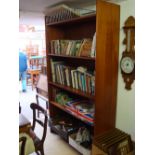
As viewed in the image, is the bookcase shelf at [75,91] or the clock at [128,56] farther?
the bookcase shelf at [75,91]

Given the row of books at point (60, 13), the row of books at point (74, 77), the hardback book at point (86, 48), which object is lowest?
the row of books at point (74, 77)

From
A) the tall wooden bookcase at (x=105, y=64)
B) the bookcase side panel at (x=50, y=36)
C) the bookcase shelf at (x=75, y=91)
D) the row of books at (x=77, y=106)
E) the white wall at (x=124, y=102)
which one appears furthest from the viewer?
the bookcase side panel at (x=50, y=36)

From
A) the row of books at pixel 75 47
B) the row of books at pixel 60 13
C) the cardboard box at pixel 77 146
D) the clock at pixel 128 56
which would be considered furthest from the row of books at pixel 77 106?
the row of books at pixel 60 13

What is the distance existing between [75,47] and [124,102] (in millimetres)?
969

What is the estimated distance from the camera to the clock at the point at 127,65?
6.29ft

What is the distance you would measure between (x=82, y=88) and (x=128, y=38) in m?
0.86

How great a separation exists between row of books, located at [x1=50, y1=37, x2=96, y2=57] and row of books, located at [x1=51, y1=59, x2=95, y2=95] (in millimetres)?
216

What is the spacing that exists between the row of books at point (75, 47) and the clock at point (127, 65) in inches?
14.0

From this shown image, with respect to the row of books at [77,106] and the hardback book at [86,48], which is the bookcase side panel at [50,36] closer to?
the row of books at [77,106]

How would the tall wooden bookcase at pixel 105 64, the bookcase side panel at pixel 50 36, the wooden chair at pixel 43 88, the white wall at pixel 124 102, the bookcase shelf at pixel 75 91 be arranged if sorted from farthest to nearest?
the wooden chair at pixel 43 88
the bookcase side panel at pixel 50 36
the bookcase shelf at pixel 75 91
the white wall at pixel 124 102
the tall wooden bookcase at pixel 105 64

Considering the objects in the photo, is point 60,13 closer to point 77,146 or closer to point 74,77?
point 74,77
